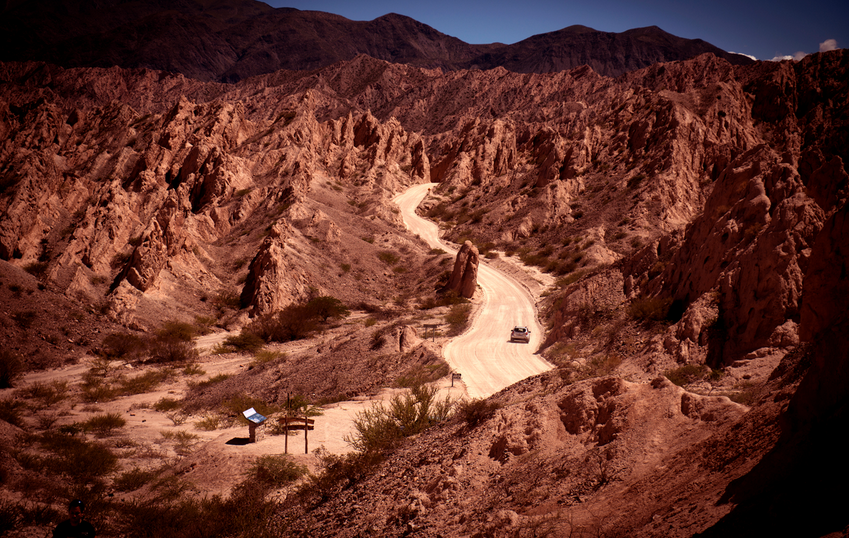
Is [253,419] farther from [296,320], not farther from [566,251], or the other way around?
[566,251]

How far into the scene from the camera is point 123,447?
54.5 feet

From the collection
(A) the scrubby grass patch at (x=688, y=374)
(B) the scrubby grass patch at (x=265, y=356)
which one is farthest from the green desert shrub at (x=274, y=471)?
(B) the scrubby grass patch at (x=265, y=356)

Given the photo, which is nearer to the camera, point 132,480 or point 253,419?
point 132,480

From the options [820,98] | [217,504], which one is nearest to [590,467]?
[217,504]

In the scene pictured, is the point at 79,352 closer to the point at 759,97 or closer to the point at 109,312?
the point at 109,312

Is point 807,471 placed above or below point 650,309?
below

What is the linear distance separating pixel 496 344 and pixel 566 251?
85.0 feet

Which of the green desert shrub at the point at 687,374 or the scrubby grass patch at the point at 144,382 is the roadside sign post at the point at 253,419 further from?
the green desert shrub at the point at 687,374

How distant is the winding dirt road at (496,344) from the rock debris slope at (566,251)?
159 centimetres

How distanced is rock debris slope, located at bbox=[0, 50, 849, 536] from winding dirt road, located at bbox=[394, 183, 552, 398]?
1589 mm

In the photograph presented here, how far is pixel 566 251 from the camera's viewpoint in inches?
1981

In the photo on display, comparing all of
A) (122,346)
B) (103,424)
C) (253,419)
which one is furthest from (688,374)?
(122,346)

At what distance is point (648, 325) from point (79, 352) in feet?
96.4

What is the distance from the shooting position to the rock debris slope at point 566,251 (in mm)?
7441
